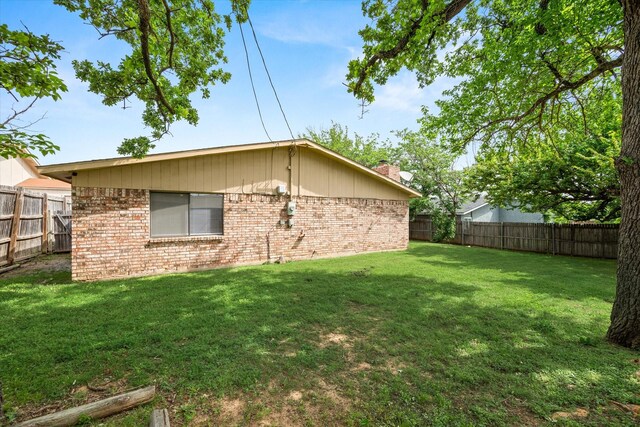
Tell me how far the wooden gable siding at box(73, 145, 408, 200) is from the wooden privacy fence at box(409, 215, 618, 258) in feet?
23.6

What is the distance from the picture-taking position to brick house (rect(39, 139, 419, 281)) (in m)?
6.95

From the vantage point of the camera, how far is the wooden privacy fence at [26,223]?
8078mm

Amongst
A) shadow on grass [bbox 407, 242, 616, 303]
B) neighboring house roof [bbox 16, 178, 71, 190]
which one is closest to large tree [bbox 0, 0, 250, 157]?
shadow on grass [bbox 407, 242, 616, 303]

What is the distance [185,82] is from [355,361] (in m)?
7.69

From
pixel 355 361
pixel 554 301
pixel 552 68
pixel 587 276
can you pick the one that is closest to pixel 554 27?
pixel 552 68

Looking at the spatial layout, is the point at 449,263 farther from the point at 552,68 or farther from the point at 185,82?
the point at 185,82

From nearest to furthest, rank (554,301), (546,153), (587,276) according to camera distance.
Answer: (554,301), (587,276), (546,153)

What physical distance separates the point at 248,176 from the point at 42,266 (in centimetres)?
676

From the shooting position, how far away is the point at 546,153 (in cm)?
1102

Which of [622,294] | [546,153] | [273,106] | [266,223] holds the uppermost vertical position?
[273,106]

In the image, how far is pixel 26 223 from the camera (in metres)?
9.16

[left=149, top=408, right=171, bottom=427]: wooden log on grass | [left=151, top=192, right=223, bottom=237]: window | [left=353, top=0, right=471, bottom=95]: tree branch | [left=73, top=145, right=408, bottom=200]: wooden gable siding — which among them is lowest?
[left=149, top=408, right=171, bottom=427]: wooden log on grass

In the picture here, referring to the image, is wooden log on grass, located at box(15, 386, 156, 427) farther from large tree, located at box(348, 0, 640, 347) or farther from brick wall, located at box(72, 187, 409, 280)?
brick wall, located at box(72, 187, 409, 280)

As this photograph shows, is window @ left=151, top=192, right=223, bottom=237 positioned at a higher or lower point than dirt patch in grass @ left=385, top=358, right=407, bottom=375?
higher
